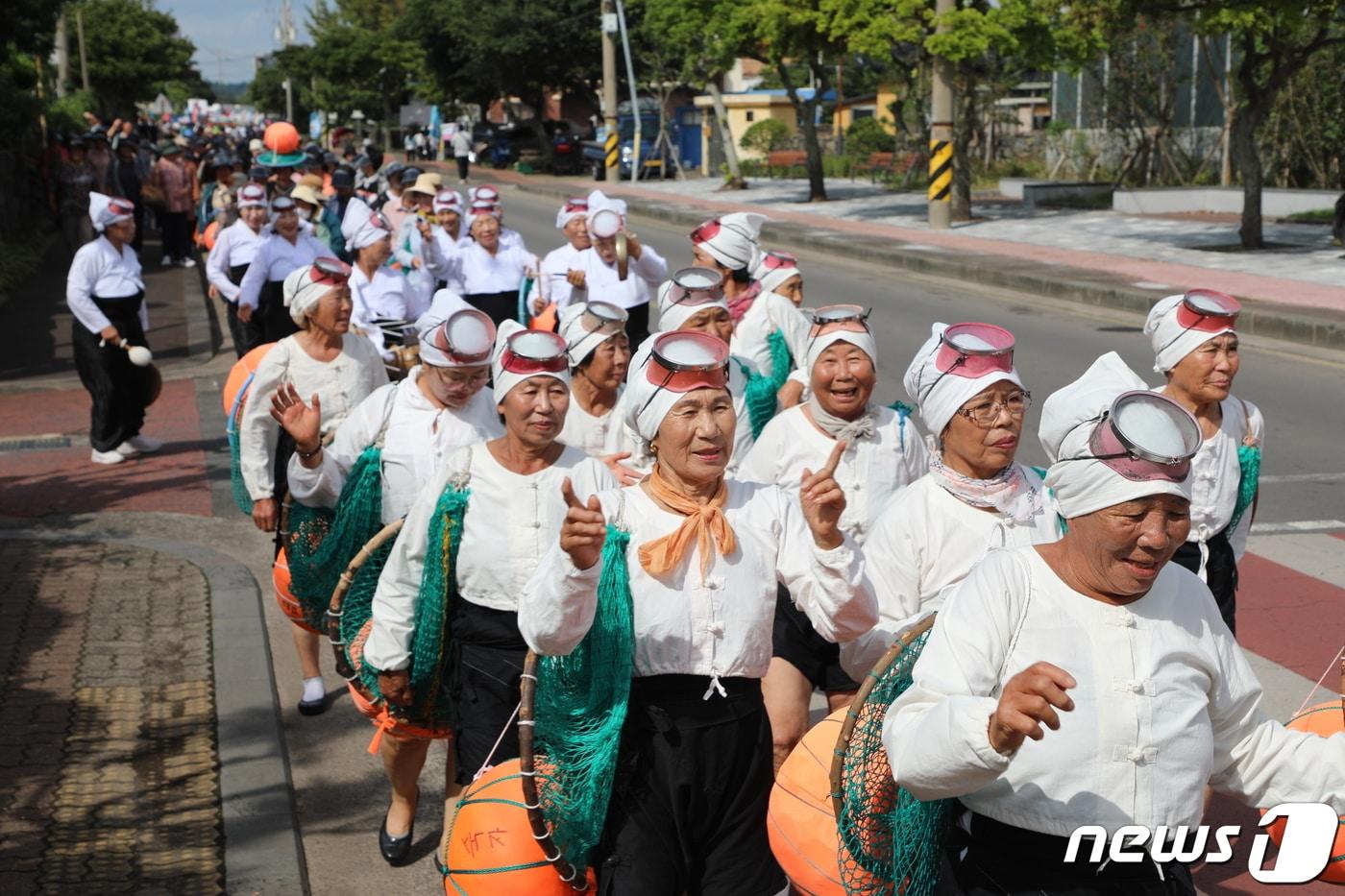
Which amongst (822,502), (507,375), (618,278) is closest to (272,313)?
(618,278)

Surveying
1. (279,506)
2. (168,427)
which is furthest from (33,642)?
(168,427)

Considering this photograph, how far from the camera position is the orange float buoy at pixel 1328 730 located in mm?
3361

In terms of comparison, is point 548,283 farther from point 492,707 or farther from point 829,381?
point 492,707

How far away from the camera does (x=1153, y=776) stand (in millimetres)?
3117

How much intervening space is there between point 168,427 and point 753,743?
1088cm

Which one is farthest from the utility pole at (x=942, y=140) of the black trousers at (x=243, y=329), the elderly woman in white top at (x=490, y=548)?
the elderly woman in white top at (x=490, y=548)

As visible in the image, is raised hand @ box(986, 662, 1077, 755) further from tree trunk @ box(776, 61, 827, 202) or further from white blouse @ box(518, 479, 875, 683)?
tree trunk @ box(776, 61, 827, 202)

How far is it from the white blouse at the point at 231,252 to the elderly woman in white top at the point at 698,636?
32.3ft

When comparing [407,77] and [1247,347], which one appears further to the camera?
[407,77]

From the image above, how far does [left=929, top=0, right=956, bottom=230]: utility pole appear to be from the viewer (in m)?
26.7

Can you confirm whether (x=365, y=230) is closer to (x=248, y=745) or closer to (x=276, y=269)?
(x=276, y=269)

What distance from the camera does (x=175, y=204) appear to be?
86.5 feet

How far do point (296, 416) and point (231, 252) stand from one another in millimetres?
7876

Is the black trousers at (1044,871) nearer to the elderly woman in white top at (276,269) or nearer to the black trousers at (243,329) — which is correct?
the elderly woman in white top at (276,269)
